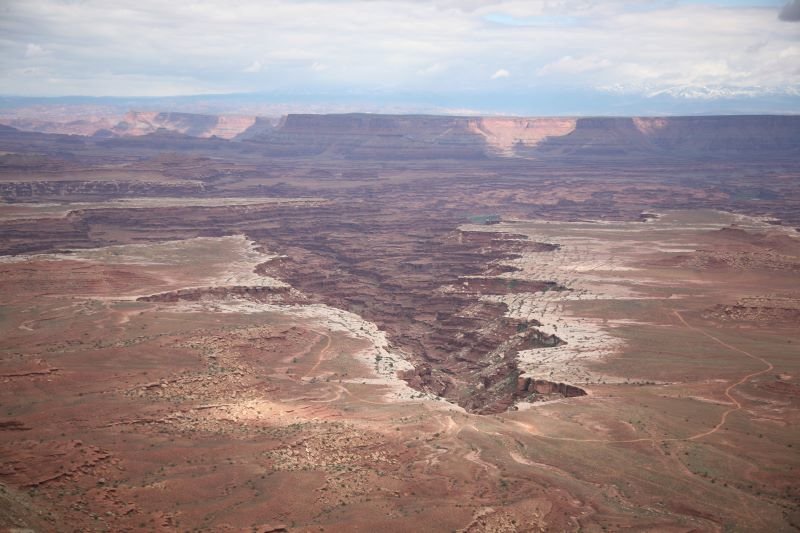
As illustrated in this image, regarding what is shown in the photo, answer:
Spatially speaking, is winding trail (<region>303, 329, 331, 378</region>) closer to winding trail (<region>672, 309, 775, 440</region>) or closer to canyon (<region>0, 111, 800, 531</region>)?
canyon (<region>0, 111, 800, 531</region>)

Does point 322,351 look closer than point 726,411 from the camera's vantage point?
No

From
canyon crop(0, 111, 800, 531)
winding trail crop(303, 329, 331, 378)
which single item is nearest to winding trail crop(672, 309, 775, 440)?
canyon crop(0, 111, 800, 531)

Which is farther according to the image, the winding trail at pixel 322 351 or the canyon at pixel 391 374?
the winding trail at pixel 322 351

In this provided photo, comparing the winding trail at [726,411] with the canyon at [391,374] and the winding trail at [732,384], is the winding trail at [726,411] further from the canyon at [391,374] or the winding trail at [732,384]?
the canyon at [391,374]

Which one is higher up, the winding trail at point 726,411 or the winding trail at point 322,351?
the winding trail at point 726,411

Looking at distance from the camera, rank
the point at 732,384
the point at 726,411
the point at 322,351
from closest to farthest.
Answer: the point at 726,411, the point at 732,384, the point at 322,351

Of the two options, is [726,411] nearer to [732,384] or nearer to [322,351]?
[732,384]

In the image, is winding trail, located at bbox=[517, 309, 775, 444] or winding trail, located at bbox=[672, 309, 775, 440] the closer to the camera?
winding trail, located at bbox=[517, 309, 775, 444]

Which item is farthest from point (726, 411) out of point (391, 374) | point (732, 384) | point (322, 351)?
point (322, 351)

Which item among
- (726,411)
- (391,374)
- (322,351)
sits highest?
(726,411)

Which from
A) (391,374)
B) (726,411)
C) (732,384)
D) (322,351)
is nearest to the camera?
(726,411)

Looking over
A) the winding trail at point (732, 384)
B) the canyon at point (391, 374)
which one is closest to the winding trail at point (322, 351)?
the canyon at point (391, 374)
